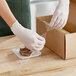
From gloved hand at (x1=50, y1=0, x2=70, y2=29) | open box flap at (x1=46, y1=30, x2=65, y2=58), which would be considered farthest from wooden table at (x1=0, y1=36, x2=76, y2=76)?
gloved hand at (x1=50, y1=0, x2=70, y2=29)

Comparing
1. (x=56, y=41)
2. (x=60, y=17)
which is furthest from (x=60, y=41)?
(x=60, y=17)

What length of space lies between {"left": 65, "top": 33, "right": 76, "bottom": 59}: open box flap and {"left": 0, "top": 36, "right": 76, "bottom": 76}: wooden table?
4 cm

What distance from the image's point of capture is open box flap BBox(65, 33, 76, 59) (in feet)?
4.27

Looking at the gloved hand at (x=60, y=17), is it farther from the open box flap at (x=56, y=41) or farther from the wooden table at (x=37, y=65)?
the wooden table at (x=37, y=65)

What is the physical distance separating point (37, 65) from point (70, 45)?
0.72 feet

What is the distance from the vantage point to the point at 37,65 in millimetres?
1270

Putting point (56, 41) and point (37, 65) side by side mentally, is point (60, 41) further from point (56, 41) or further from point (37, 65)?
point (37, 65)

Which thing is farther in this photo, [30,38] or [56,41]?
[56,41]

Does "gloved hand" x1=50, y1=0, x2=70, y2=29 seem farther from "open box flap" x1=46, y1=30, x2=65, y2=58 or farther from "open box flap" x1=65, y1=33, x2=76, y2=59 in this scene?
"open box flap" x1=65, y1=33, x2=76, y2=59

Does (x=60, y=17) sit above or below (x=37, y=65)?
above

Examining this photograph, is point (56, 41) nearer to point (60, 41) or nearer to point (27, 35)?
point (60, 41)

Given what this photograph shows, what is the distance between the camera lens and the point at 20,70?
1.21 meters

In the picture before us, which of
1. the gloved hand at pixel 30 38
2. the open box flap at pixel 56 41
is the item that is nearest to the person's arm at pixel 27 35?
the gloved hand at pixel 30 38

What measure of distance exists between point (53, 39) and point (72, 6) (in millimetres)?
420
